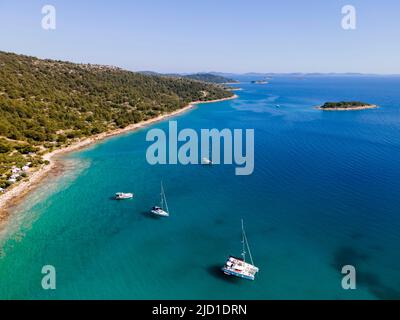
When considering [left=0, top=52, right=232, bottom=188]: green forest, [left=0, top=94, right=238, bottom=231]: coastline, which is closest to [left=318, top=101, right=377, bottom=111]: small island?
[left=0, top=52, right=232, bottom=188]: green forest

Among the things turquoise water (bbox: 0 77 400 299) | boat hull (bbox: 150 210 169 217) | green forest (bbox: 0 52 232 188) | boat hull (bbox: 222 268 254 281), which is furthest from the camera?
green forest (bbox: 0 52 232 188)

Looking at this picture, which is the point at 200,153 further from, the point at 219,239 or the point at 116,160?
the point at 219,239

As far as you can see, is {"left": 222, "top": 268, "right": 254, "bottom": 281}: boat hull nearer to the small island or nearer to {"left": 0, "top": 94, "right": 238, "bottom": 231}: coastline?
{"left": 0, "top": 94, "right": 238, "bottom": 231}: coastline


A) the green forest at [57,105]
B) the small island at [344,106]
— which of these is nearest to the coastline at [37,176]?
the green forest at [57,105]

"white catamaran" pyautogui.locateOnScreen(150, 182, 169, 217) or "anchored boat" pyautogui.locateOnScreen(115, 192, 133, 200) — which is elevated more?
"anchored boat" pyautogui.locateOnScreen(115, 192, 133, 200)
